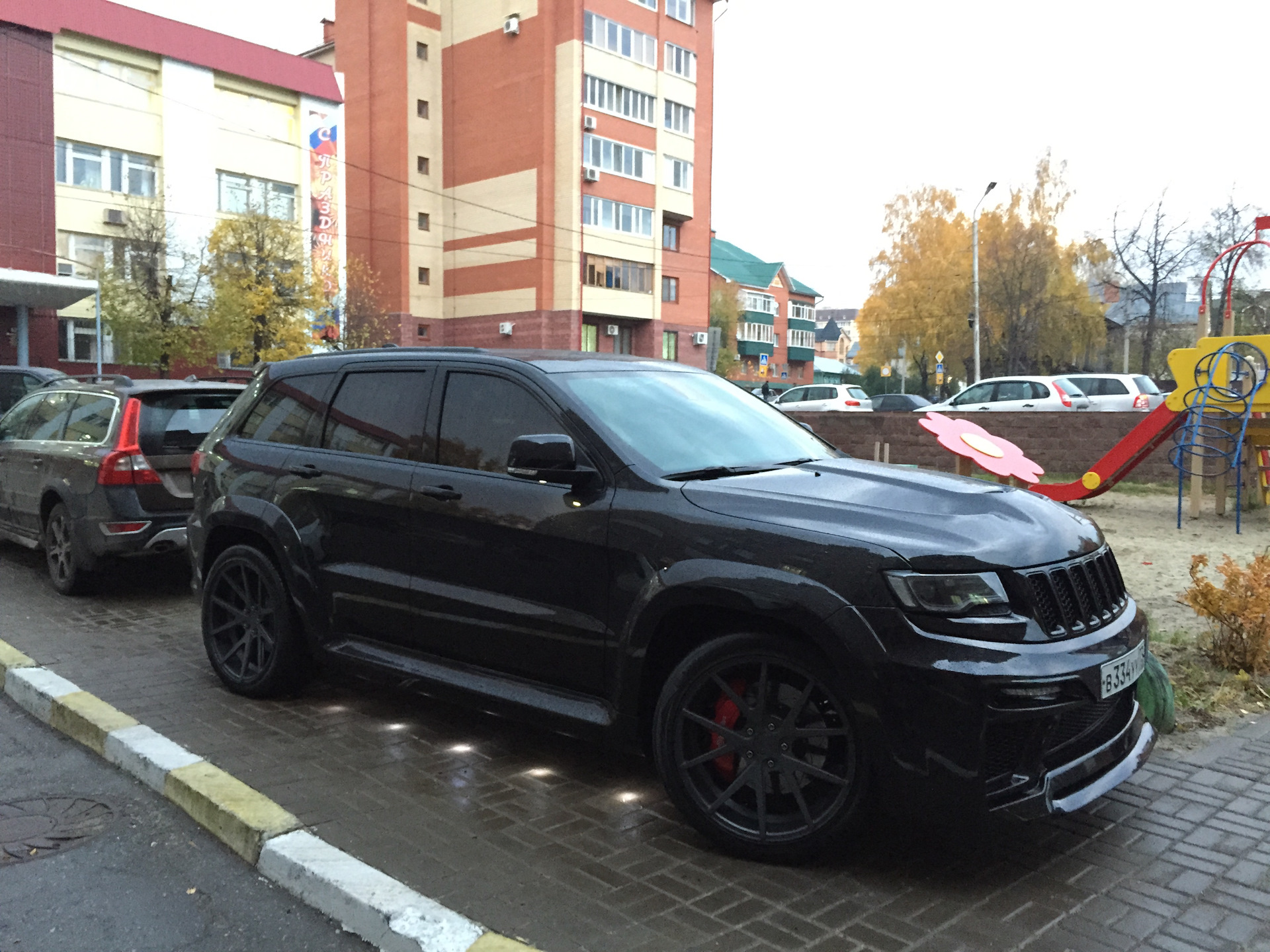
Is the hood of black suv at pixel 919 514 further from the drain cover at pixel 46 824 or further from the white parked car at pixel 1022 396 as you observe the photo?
the white parked car at pixel 1022 396

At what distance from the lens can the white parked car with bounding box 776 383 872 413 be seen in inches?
1262

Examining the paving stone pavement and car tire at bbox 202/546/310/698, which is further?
car tire at bbox 202/546/310/698

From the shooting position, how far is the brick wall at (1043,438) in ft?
52.5

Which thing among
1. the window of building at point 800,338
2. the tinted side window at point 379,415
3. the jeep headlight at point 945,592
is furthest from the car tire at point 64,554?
the window of building at point 800,338

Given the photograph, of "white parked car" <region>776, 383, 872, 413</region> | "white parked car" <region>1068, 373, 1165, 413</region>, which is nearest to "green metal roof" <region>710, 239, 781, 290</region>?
"white parked car" <region>776, 383, 872, 413</region>

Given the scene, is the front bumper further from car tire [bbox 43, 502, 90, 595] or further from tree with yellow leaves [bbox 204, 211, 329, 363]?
tree with yellow leaves [bbox 204, 211, 329, 363]

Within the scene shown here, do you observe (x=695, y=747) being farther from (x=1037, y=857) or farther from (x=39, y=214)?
(x=39, y=214)

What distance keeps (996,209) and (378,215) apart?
3143 cm

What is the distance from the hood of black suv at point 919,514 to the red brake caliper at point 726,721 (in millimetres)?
588

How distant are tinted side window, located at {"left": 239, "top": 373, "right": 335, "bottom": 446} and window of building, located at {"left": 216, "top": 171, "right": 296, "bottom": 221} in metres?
38.6

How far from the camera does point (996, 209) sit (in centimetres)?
5200

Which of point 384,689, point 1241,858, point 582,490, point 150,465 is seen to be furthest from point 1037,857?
point 150,465

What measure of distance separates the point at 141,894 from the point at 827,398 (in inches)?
1271

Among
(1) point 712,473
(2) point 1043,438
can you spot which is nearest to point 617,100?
(2) point 1043,438
